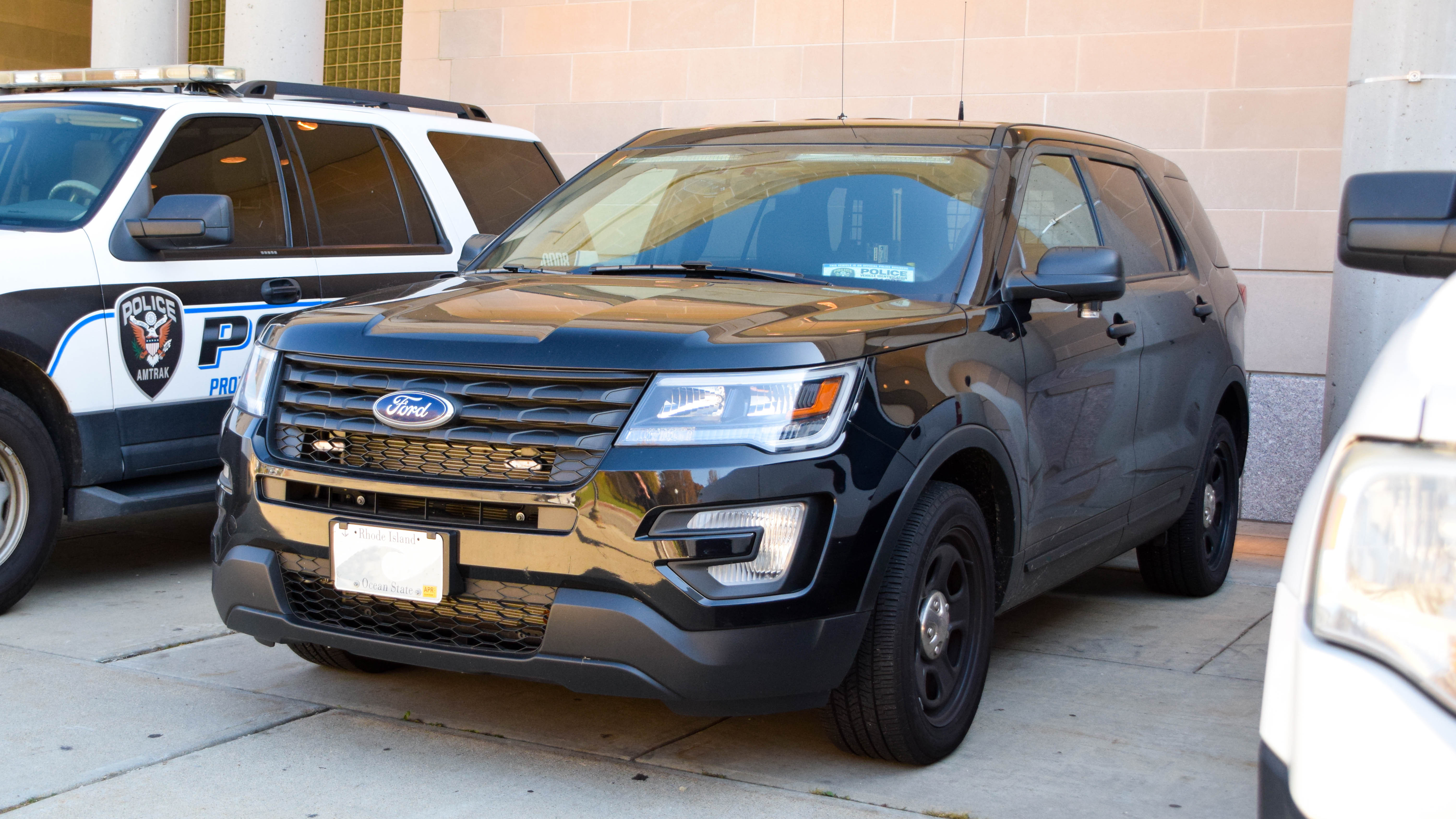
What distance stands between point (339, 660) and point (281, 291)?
1978 millimetres

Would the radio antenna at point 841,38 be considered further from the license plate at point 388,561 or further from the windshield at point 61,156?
the license plate at point 388,561

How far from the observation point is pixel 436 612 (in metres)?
3.41

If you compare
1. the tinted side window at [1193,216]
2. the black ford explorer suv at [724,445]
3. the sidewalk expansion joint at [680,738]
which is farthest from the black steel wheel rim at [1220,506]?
the sidewalk expansion joint at [680,738]

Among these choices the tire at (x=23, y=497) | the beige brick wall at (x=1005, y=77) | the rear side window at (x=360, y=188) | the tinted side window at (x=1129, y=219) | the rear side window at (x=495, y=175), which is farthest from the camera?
the beige brick wall at (x=1005, y=77)

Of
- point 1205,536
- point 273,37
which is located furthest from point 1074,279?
point 273,37

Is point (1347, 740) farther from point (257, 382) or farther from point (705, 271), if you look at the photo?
point (257, 382)

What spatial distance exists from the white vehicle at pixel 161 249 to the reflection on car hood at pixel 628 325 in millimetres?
1126

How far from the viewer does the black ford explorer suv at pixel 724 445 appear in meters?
3.21

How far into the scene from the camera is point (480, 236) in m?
5.09

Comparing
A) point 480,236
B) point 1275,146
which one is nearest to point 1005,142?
point 480,236

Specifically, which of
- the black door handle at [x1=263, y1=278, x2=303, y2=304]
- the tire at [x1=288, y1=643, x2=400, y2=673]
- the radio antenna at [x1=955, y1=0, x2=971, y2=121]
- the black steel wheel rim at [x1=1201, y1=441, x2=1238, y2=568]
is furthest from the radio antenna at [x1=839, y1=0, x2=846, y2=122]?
the tire at [x1=288, y1=643, x2=400, y2=673]

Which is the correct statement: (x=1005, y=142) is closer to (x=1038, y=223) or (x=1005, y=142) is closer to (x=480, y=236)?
(x=1038, y=223)

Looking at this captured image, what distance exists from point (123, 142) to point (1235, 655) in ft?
15.0

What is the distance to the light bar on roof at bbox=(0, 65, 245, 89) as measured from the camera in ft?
20.1
